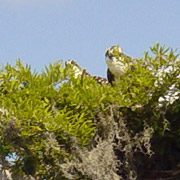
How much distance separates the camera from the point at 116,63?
405 centimetres

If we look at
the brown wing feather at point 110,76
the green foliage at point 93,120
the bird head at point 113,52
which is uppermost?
the bird head at point 113,52

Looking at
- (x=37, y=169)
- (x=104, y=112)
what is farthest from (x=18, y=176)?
(x=104, y=112)

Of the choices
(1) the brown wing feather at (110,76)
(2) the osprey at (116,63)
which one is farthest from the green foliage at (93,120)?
(1) the brown wing feather at (110,76)

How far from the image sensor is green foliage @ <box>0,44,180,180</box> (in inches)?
140

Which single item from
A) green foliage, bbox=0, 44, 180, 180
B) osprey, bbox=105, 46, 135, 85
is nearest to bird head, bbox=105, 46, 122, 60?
osprey, bbox=105, 46, 135, 85

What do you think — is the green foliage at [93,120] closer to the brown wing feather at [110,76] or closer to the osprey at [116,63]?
the osprey at [116,63]

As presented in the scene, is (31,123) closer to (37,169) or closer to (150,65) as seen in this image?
(37,169)

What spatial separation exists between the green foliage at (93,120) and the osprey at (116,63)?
0.08 metres

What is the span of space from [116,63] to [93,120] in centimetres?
46

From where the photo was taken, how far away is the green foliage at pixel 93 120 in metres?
3.56

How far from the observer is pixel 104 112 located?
3.76 meters

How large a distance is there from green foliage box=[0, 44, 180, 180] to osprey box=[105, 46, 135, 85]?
76 mm

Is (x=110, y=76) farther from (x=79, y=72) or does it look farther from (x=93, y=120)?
(x=93, y=120)

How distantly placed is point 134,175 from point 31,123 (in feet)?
2.38
